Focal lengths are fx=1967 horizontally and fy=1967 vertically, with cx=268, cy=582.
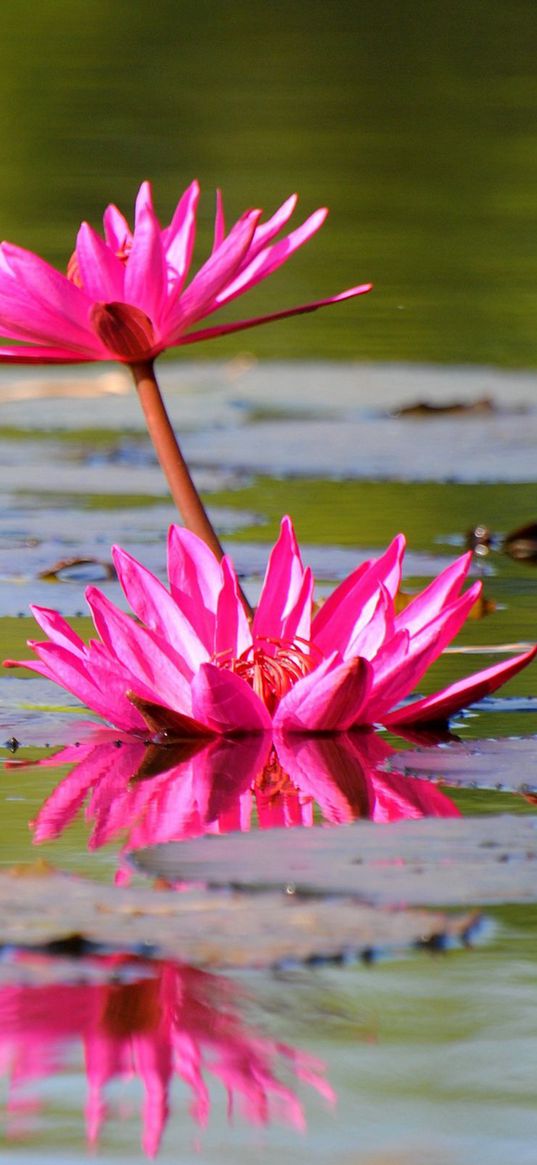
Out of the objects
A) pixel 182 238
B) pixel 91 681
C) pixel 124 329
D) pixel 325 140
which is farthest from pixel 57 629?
pixel 325 140

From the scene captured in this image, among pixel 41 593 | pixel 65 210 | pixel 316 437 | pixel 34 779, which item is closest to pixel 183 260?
pixel 34 779

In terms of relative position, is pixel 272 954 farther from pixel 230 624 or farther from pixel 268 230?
pixel 268 230

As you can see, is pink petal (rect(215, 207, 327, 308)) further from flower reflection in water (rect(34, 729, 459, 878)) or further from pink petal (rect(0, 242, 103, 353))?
flower reflection in water (rect(34, 729, 459, 878))

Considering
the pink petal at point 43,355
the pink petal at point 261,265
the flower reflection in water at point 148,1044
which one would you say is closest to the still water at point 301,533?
the flower reflection in water at point 148,1044

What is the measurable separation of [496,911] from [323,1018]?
20 cm

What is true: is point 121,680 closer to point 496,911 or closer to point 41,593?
point 496,911

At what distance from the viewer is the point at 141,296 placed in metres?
1.82

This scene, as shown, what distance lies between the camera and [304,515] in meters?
3.18

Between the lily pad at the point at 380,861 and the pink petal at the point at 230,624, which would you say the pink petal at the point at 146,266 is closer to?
the pink petal at the point at 230,624

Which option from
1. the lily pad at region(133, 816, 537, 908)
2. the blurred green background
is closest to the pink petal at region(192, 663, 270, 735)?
the lily pad at region(133, 816, 537, 908)

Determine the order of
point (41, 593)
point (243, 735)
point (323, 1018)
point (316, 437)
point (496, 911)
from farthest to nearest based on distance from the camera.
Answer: point (316, 437), point (41, 593), point (243, 735), point (496, 911), point (323, 1018)

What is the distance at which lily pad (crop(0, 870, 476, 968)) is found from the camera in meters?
1.24

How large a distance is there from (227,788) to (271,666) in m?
0.18

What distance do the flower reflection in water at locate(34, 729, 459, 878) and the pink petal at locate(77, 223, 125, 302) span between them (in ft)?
1.39
